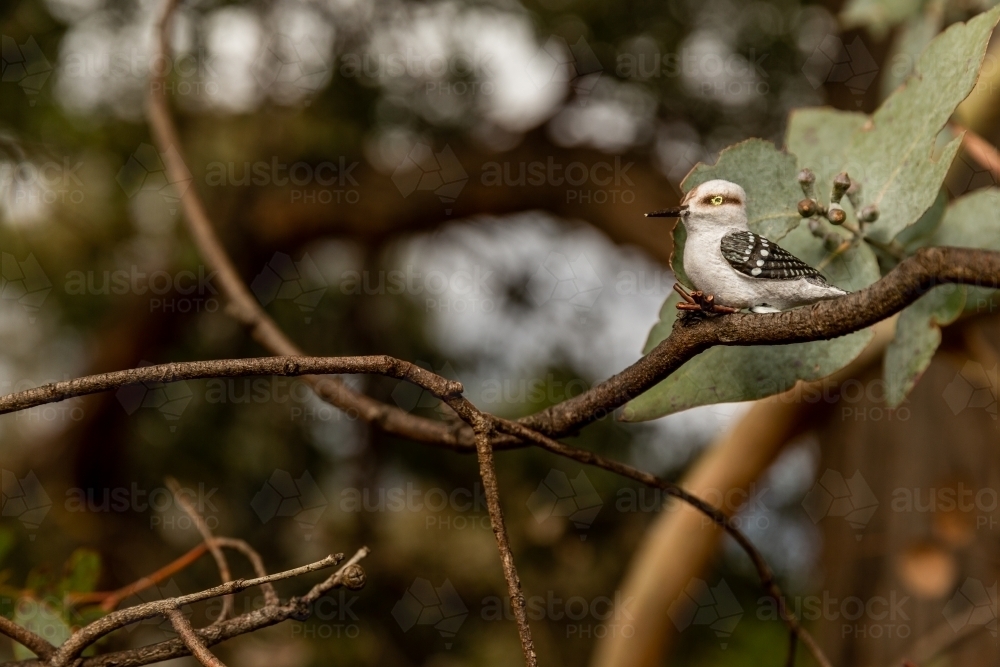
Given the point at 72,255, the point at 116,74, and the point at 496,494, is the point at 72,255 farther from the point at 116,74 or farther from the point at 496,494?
the point at 496,494

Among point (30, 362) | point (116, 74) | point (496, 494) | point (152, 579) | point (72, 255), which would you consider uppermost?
point (116, 74)

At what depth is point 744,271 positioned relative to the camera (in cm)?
34

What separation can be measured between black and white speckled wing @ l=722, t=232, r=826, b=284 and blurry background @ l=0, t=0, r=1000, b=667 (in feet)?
3.71

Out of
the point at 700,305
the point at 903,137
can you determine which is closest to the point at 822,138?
the point at 903,137

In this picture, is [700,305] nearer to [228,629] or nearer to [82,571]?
[228,629]

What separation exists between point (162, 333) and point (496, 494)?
1.55 metres

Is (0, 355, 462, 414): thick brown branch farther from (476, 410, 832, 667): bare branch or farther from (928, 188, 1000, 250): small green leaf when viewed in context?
(928, 188, 1000, 250): small green leaf

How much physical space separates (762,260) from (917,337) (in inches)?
4.8

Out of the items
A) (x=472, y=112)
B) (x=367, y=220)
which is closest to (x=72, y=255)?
(x=367, y=220)

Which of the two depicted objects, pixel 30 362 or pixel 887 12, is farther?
pixel 30 362

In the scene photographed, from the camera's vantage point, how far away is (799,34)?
1701 mm

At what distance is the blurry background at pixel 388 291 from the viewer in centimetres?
156

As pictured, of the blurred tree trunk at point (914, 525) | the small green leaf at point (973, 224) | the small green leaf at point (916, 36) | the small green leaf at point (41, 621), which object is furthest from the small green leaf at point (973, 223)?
the blurred tree trunk at point (914, 525)

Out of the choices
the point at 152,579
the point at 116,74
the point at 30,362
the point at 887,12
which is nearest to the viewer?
the point at 152,579
